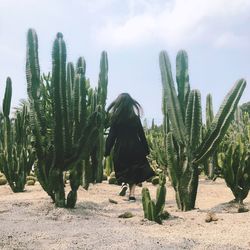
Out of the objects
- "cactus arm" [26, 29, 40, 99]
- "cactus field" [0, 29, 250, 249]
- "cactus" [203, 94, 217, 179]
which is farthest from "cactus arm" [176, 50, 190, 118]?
"cactus" [203, 94, 217, 179]

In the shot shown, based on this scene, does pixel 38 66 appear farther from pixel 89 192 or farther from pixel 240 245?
pixel 240 245

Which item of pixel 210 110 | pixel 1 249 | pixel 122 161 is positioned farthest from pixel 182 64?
pixel 210 110

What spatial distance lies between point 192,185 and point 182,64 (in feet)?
5.56

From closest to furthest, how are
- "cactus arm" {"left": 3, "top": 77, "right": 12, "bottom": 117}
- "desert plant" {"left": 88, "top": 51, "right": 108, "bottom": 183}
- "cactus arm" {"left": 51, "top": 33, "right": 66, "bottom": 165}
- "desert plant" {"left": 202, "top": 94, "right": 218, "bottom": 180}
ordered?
"cactus arm" {"left": 51, "top": 33, "right": 66, "bottom": 165}
"cactus arm" {"left": 3, "top": 77, "right": 12, "bottom": 117}
"desert plant" {"left": 88, "top": 51, "right": 108, "bottom": 183}
"desert plant" {"left": 202, "top": 94, "right": 218, "bottom": 180}

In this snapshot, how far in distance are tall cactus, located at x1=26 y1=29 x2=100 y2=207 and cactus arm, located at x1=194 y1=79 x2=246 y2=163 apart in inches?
53.2

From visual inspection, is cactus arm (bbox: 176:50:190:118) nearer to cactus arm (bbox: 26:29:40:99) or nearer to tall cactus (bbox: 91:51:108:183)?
cactus arm (bbox: 26:29:40:99)

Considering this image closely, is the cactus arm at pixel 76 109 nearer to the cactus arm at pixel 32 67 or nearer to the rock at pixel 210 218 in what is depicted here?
the cactus arm at pixel 32 67

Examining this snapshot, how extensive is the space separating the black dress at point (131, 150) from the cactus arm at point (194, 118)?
55.5 inches

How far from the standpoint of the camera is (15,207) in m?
5.66

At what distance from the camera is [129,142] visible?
23.3 feet

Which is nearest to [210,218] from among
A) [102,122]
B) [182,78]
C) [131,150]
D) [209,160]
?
[182,78]

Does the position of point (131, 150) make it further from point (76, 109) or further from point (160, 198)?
point (160, 198)

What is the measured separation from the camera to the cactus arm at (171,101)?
227 inches

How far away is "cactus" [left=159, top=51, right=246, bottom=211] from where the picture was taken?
5.62 meters
